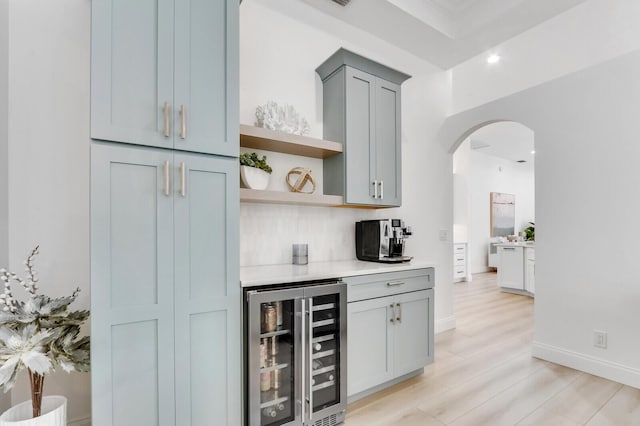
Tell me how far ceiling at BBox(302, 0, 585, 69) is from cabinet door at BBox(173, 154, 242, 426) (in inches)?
78.5

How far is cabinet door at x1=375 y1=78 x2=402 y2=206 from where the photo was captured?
268cm

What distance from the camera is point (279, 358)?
1.84 meters

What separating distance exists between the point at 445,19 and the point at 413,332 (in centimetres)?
293

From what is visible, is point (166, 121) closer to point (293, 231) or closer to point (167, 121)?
point (167, 121)

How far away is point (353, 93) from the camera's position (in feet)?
8.30

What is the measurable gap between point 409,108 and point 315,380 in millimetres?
2911

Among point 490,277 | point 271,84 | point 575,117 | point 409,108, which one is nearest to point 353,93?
point 271,84

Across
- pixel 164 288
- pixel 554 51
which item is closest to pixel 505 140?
pixel 554 51

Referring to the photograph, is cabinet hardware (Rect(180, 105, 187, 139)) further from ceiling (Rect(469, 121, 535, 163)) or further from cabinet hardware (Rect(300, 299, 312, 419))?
ceiling (Rect(469, 121, 535, 163))

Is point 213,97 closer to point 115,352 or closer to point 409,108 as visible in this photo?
point 115,352

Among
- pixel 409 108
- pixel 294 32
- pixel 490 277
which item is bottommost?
pixel 490 277

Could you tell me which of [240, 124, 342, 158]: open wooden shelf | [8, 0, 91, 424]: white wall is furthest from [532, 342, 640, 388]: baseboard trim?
[8, 0, 91, 424]: white wall

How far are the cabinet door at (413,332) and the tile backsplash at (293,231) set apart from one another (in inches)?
28.0

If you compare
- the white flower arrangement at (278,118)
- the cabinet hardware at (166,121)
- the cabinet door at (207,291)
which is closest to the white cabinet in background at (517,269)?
the white flower arrangement at (278,118)
